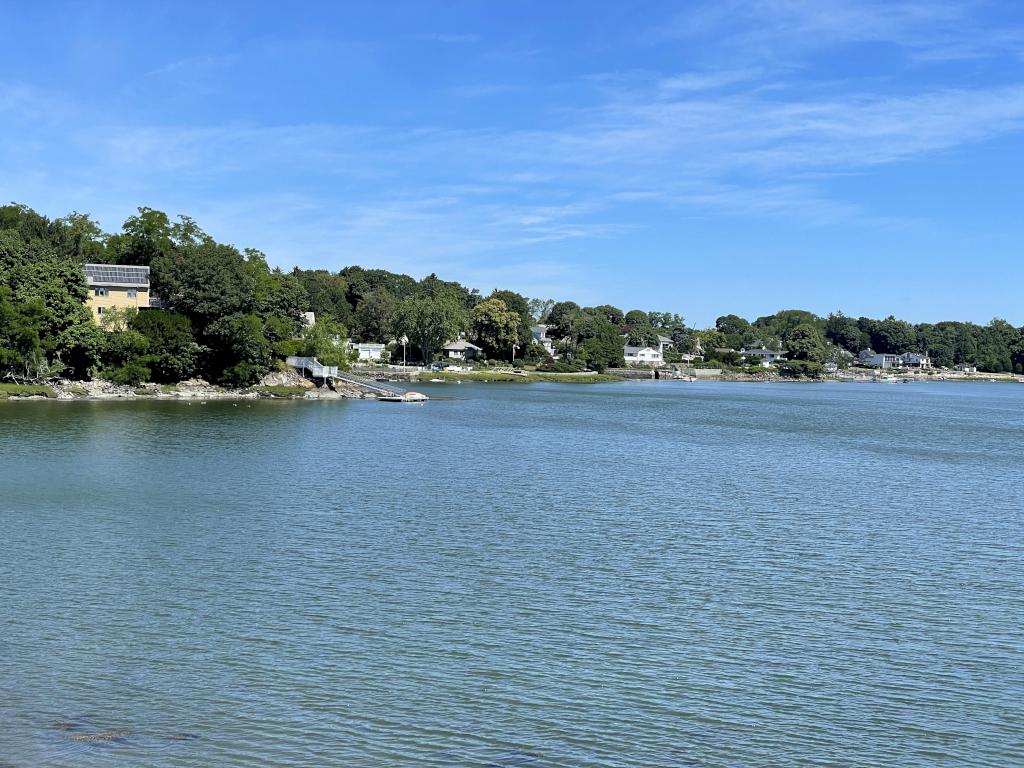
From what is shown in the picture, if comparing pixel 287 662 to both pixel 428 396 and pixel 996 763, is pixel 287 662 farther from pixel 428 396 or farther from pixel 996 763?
pixel 428 396

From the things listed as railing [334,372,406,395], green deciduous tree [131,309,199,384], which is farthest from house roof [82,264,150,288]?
railing [334,372,406,395]

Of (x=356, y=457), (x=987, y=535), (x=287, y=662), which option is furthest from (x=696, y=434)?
(x=287, y=662)

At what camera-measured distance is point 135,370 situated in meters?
67.5

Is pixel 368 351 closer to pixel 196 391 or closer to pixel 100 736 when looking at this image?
pixel 196 391

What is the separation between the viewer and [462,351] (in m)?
136

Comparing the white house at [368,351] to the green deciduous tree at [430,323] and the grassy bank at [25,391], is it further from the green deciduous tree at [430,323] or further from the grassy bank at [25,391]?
the grassy bank at [25,391]

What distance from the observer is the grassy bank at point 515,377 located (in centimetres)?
11306

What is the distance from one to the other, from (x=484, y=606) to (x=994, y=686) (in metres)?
8.63

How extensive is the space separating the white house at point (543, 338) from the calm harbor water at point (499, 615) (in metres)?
121

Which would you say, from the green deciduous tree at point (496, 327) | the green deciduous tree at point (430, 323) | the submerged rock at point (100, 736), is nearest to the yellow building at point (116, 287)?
the green deciduous tree at point (430, 323)

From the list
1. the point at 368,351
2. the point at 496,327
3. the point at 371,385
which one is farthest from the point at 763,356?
the point at 371,385

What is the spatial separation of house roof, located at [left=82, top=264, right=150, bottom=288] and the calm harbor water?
38299 millimetres

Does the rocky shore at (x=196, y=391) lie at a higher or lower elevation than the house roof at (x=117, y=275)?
lower

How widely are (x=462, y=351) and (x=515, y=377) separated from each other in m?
16.7
